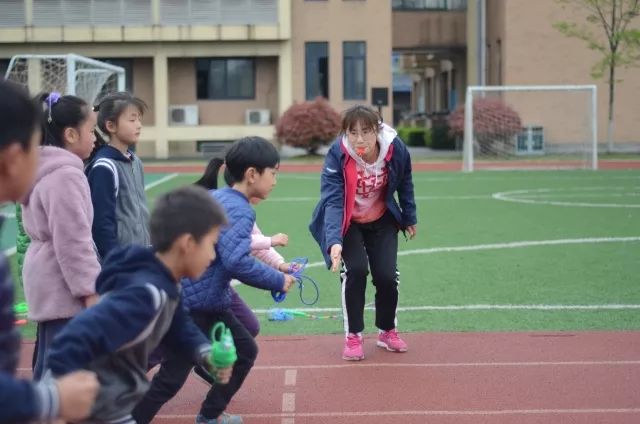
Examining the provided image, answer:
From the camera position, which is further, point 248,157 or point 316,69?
point 316,69

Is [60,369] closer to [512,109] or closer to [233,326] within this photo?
[233,326]

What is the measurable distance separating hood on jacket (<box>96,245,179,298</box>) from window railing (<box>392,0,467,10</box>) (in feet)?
136

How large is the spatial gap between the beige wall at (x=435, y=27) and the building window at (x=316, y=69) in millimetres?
5910

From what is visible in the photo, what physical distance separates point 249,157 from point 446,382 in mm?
2217

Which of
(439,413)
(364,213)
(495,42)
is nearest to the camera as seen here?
(439,413)

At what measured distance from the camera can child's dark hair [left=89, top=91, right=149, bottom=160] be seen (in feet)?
19.2

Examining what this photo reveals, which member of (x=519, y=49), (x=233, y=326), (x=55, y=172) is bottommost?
(x=233, y=326)

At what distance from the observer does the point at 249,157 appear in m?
5.59

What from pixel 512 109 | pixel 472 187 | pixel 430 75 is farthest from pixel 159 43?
pixel 430 75

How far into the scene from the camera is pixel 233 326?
5684mm

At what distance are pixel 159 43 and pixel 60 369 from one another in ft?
118

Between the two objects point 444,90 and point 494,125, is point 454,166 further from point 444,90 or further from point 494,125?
point 444,90

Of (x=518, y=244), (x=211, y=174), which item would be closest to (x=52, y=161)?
(x=211, y=174)

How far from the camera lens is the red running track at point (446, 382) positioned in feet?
20.4
